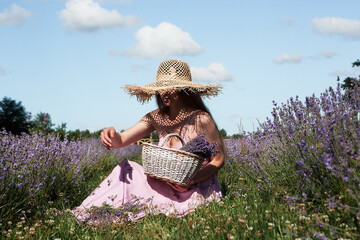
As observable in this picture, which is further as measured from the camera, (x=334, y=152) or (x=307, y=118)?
(x=307, y=118)

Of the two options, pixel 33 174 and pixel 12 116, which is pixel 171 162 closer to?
pixel 33 174

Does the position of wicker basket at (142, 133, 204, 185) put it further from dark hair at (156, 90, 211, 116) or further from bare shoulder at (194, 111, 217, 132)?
dark hair at (156, 90, 211, 116)

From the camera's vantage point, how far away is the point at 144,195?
3.54 meters

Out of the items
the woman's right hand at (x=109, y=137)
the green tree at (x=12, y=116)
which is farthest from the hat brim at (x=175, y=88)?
the green tree at (x=12, y=116)

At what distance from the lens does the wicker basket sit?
295 cm

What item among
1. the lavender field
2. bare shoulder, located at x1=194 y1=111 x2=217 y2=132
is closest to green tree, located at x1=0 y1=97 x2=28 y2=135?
the lavender field

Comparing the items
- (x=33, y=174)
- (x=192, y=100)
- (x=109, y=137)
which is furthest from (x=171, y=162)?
(x=33, y=174)

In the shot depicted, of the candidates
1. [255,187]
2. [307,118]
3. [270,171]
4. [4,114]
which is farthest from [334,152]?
[4,114]

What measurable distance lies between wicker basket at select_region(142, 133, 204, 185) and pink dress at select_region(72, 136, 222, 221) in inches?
15.3

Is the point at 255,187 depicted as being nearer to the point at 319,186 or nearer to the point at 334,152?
the point at 319,186

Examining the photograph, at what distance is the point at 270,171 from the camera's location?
344cm

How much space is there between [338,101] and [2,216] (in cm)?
313

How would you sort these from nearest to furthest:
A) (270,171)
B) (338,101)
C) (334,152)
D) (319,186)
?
(334,152) < (319,186) < (338,101) < (270,171)

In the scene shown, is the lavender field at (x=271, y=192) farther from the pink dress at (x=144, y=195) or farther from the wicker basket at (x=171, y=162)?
the wicker basket at (x=171, y=162)
